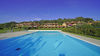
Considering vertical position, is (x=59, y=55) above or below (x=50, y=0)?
below

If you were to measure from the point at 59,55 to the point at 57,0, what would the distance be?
1514 centimetres

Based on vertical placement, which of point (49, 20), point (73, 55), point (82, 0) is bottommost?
point (73, 55)

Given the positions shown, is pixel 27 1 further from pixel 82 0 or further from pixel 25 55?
pixel 25 55

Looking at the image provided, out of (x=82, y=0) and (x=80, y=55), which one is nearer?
(x=80, y=55)

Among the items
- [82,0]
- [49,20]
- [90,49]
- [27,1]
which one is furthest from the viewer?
[49,20]

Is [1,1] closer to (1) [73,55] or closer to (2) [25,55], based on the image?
(2) [25,55]

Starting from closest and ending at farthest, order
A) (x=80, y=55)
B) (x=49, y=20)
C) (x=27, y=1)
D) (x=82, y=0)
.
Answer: (x=80, y=55) → (x=82, y=0) → (x=27, y=1) → (x=49, y=20)

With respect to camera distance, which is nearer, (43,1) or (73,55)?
(73,55)

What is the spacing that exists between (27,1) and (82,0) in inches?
513

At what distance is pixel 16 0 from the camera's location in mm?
15906

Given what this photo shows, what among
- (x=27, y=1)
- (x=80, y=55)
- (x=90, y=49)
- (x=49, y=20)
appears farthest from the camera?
(x=49, y=20)

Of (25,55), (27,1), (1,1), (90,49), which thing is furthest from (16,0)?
(90,49)

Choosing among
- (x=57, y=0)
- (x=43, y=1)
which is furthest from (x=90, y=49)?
(x=43, y=1)

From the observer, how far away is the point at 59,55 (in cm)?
501
